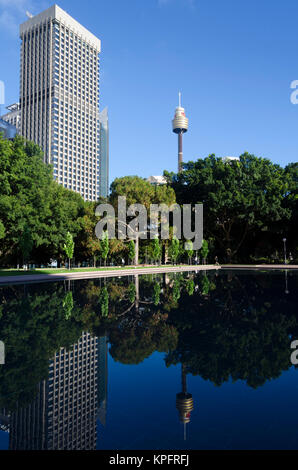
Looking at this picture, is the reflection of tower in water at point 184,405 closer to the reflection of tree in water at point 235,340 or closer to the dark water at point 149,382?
the dark water at point 149,382

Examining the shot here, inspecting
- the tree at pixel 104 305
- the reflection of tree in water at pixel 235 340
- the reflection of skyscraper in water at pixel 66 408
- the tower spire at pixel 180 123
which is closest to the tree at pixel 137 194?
the tree at pixel 104 305

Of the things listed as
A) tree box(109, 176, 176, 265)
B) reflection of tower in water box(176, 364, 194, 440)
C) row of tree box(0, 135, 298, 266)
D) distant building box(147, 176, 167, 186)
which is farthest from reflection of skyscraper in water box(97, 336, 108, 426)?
distant building box(147, 176, 167, 186)

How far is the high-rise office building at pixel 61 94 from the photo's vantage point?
120750 mm

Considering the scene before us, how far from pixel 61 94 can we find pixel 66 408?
137m

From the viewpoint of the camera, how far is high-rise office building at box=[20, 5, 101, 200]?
4754 inches

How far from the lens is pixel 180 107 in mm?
175250

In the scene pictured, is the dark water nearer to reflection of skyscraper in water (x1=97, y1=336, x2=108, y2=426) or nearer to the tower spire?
reflection of skyscraper in water (x1=97, y1=336, x2=108, y2=426)

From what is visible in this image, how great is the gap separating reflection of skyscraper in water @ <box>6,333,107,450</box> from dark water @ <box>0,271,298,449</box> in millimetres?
12

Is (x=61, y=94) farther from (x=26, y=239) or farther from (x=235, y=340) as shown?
(x=235, y=340)

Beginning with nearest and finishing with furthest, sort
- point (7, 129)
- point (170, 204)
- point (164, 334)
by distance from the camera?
point (164, 334)
point (170, 204)
point (7, 129)

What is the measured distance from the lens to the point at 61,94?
4897 inches

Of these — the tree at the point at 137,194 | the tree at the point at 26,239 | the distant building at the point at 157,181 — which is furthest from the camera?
the distant building at the point at 157,181

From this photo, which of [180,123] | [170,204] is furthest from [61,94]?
[170,204]

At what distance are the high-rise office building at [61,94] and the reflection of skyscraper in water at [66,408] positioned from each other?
119398 mm
